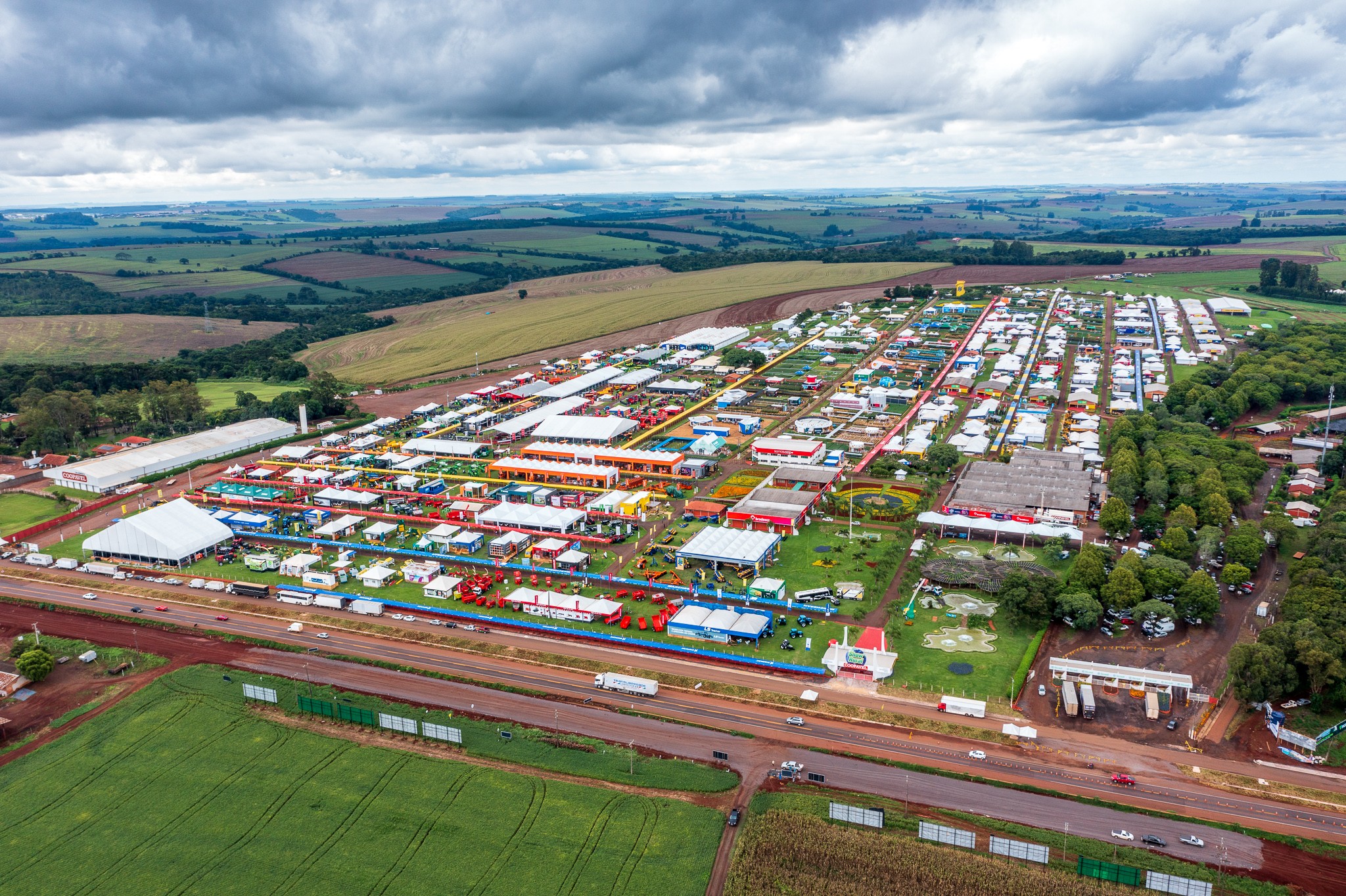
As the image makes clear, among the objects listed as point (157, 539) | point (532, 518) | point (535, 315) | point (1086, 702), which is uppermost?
point (535, 315)

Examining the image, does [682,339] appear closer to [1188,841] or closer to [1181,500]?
[1181,500]

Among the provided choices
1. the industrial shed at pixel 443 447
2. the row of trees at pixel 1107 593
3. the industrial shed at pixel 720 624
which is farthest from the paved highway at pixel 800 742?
the industrial shed at pixel 443 447

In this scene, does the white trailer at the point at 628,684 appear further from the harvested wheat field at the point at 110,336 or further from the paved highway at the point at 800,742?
the harvested wheat field at the point at 110,336

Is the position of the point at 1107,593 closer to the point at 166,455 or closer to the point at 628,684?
the point at 628,684

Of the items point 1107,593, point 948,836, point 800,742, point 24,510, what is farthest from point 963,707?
point 24,510

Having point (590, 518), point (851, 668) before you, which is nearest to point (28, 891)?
point (851, 668)

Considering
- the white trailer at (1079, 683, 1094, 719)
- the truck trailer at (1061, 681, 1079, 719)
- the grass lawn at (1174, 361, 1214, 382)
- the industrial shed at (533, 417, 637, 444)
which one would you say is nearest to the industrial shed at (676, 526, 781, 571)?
the truck trailer at (1061, 681, 1079, 719)

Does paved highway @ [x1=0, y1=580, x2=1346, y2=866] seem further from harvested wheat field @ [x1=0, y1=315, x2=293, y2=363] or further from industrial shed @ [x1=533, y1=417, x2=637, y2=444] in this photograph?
harvested wheat field @ [x1=0, y1=315, x2=293, y2=363]
